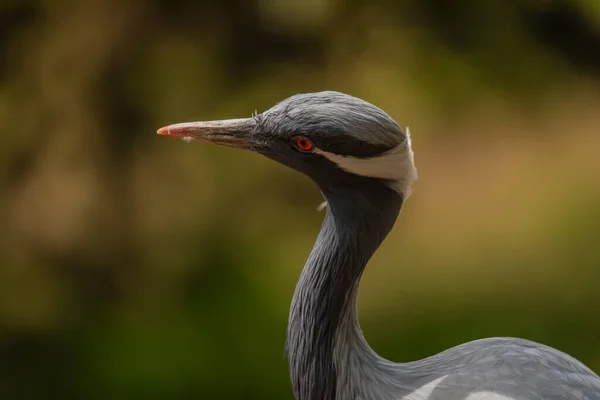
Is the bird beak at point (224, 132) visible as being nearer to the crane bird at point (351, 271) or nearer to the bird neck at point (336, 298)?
the crane bird at point (351, 271)

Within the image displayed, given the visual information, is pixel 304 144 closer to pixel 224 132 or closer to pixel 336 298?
pixel 224 132

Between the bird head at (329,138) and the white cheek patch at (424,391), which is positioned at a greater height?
the bird head at (329,138)

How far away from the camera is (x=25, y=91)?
2.97 m

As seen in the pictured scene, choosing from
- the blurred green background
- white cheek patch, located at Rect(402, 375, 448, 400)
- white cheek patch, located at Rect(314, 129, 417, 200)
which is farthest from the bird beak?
the blurred green background

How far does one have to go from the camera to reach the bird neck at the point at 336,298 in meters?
1.18

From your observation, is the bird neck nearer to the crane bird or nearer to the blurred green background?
the crane bird

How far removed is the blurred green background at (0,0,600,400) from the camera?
269 centimetres

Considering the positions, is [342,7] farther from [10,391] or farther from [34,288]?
[10,391]

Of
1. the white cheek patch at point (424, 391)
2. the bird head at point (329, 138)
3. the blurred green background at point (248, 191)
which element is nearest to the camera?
the bird head at point (329, 138)

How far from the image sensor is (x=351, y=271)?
1211 mm

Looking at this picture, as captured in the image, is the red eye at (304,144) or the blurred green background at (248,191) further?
the blurred green background at (248,191)

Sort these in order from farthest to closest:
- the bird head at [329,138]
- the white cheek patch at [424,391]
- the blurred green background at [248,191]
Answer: the blurred green background at [248,191]
the white cheek patch at [424,391]
the bird head at [329,138]

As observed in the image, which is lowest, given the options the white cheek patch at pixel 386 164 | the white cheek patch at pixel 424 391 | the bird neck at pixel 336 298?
the white cheek patch at pixel 424 391

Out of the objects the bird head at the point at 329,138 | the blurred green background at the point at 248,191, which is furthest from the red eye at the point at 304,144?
the blurred green background at the point at 248,191
